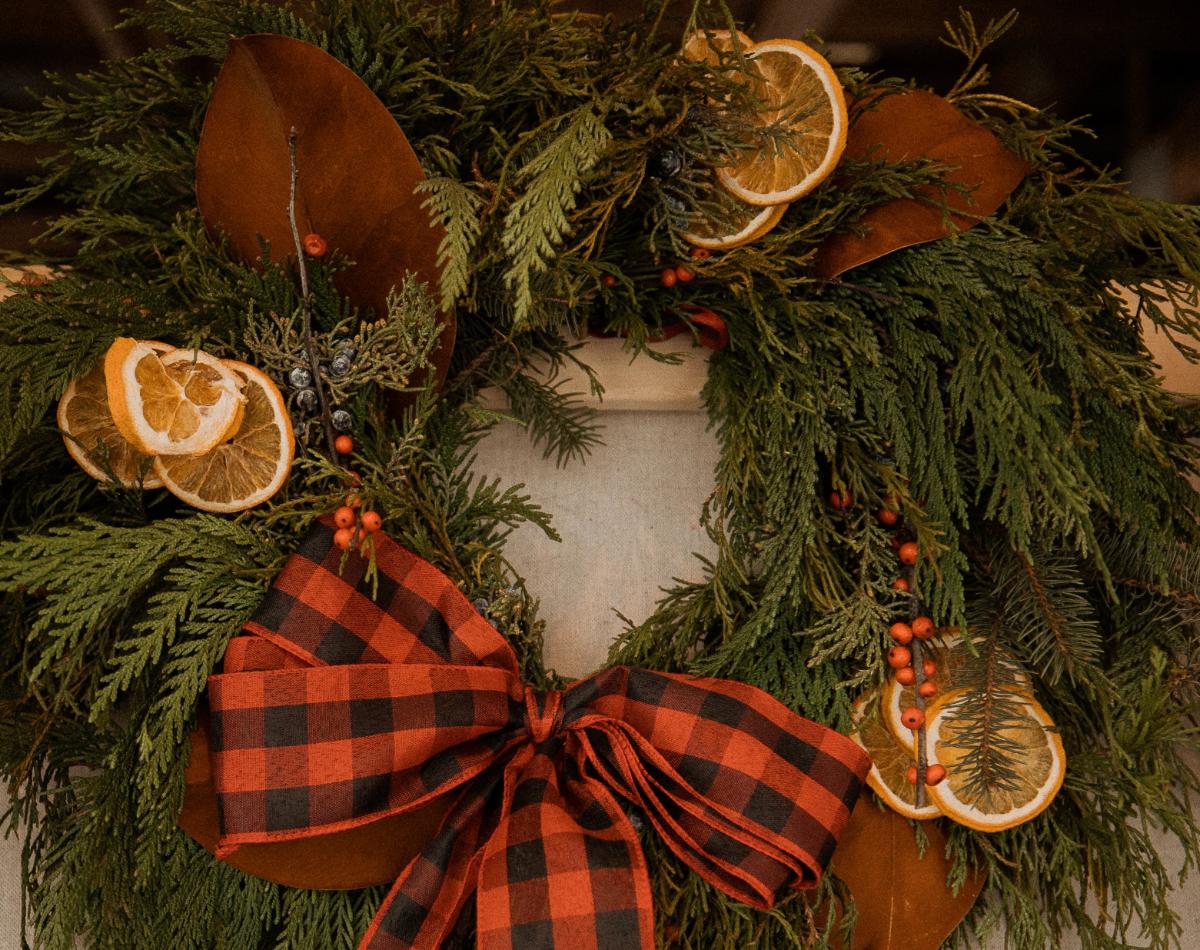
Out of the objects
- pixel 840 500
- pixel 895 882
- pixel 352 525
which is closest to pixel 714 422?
pixel 840 500

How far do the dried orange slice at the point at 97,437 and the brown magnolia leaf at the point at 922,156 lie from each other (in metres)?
0.70

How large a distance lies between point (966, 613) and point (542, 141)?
69 centimetres

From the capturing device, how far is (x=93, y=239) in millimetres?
870

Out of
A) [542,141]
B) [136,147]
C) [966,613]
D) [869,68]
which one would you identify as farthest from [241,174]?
[869,68]

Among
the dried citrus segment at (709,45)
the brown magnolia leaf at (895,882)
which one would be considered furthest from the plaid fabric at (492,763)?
the dried citrus segment at (709,45)

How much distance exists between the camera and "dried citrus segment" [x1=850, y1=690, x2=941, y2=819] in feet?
2.99

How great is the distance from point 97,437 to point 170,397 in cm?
12

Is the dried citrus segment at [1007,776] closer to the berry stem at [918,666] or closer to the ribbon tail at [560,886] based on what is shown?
the berry stem at [918,666]

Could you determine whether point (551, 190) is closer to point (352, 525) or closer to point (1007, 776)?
point (352, 525)

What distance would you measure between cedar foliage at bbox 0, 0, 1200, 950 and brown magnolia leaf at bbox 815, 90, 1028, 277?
0.02m

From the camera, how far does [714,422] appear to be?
3.16ft

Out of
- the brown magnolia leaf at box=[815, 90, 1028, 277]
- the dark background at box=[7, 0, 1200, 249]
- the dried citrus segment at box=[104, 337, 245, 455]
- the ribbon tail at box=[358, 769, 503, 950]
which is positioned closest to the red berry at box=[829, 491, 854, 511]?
the brown magnolia leaf at box=[815, 90, 1028, 277]

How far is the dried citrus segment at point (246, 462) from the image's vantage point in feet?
2.60

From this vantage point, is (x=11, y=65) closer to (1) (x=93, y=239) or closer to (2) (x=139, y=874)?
(1) (x=93, y=239)
